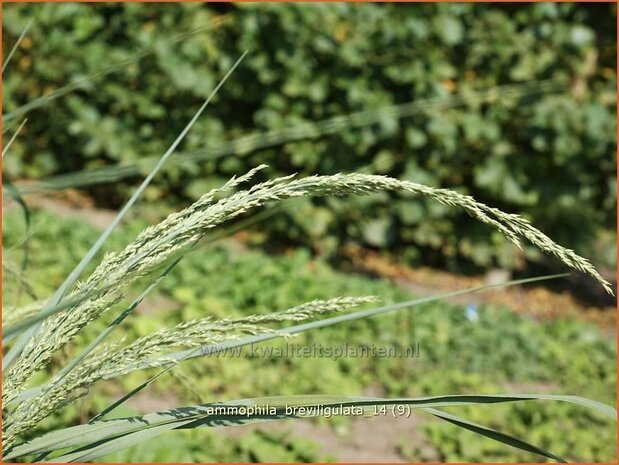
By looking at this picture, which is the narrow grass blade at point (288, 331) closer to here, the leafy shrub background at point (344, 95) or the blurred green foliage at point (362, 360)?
the blurred green foliage at point (362, 360)

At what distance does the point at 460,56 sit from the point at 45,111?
2.91m

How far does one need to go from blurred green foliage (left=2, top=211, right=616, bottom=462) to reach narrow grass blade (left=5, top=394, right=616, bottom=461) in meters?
1.36

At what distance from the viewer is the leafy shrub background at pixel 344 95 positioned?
4926 mm

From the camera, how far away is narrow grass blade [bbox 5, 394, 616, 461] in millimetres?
931

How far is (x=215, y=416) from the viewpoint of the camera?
963 mm

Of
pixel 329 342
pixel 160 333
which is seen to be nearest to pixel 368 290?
pixel 329 342

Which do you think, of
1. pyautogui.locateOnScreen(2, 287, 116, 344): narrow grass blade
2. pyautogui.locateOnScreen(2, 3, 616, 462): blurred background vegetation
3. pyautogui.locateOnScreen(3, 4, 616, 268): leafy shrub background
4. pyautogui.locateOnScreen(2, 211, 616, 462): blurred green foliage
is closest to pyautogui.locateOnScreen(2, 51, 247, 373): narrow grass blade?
pyautogui.locateOnScreen(2, 287, 116, 344): narrow grass blade

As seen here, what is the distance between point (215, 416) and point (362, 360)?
8.69 feet

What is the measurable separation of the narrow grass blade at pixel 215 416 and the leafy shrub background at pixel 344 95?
13.1ft

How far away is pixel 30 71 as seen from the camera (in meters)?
5.18

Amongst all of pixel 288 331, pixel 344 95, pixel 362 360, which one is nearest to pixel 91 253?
pixel 288 331

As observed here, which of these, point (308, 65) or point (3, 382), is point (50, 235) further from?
point (3, 382)

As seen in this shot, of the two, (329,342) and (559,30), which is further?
(559,30)

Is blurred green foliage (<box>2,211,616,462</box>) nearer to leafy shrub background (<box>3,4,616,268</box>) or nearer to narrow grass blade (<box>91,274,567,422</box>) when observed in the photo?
leafy shrub background (<box>3,4,616,268</box>)
